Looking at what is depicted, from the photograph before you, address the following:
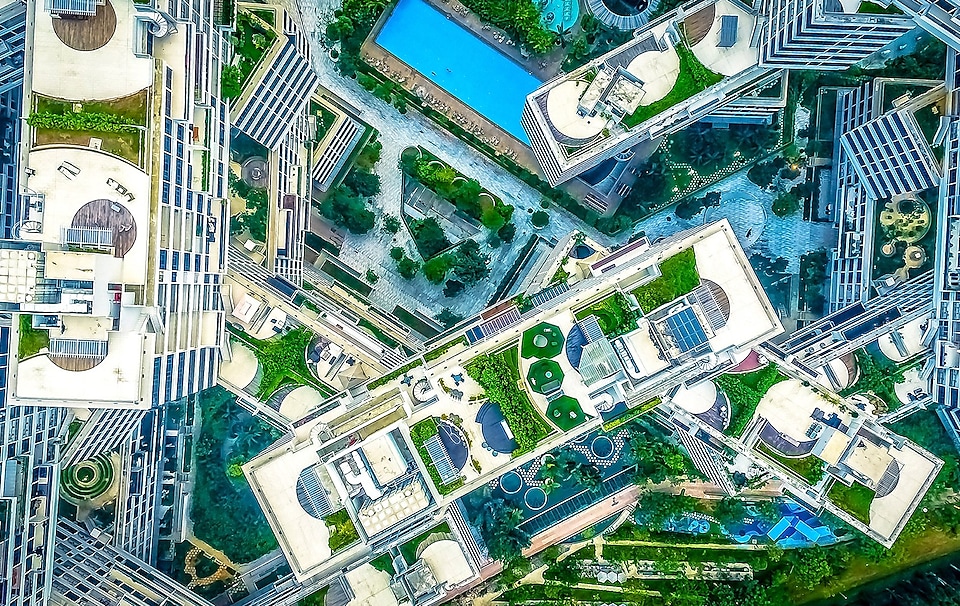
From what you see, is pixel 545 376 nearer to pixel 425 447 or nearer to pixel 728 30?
pixel 425 447

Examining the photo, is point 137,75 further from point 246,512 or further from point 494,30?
point 246,512

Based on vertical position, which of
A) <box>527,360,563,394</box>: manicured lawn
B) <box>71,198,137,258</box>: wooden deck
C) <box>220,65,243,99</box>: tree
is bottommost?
<box>527,360,563,394</box>: manicured lawn

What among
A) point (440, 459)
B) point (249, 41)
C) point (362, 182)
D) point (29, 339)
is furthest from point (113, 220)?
point (440, 459)

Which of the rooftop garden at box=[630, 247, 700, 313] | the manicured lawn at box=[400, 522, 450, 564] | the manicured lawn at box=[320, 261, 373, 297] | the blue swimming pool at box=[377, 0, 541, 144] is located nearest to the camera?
the rooftop garden at box=[630, 247, 700, 313]

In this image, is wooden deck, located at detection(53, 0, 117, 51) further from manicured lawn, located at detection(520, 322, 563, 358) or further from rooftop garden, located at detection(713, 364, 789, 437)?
rooftop garden, located at detection(713, 364, 789, 437)

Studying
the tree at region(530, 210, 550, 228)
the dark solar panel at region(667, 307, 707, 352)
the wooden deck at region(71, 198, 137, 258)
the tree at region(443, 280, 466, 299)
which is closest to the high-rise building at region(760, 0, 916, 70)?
the tree at region(530, 210, 550, 228)

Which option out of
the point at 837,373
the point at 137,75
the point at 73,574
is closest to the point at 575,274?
the point at 837,373

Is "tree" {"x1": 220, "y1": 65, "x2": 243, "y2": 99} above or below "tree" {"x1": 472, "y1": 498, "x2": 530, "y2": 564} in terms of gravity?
above
